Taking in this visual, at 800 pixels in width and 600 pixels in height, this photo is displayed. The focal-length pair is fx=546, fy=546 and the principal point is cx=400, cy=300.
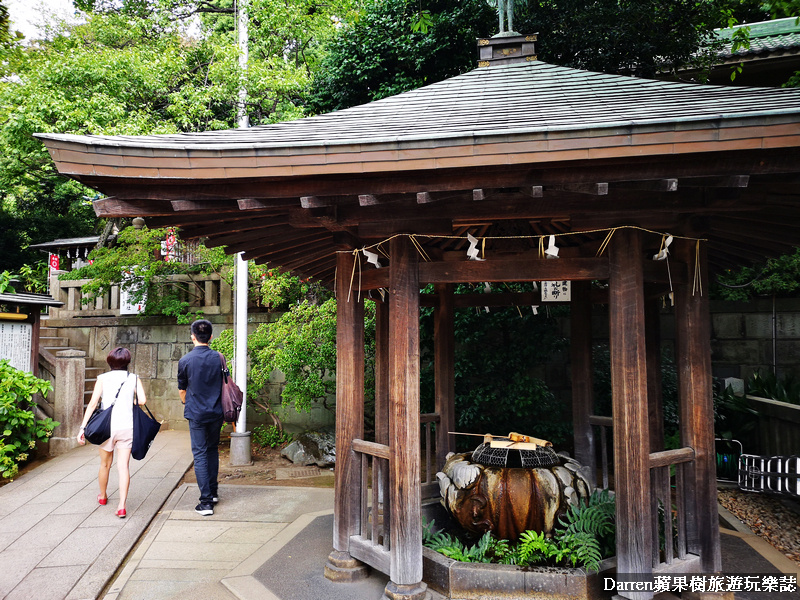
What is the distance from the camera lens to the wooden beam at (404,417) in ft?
13.1

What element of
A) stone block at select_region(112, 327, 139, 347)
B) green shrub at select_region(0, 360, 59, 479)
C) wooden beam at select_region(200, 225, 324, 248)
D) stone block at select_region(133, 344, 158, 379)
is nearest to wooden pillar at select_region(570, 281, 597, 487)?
wooden beam at select_region(200, 225, 324, 248)

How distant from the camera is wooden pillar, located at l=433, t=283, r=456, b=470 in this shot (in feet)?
20.3

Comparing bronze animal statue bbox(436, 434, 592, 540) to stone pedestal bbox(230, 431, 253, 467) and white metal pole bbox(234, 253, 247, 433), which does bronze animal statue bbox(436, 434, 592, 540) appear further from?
stone pedestal bbox(230, 431, 253, 467)

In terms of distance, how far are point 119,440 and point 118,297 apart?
26.8ft

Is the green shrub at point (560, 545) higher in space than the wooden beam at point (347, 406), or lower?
lower

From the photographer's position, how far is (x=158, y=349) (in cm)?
1186

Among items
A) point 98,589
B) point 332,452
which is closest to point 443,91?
point 98,589

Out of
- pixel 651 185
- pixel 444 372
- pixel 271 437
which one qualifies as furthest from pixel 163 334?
pixel 651 185

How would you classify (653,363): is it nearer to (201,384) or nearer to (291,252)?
(291,252)

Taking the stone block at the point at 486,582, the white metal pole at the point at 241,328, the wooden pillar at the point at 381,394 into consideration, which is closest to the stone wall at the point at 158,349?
the white metal pole at the point at 241,328

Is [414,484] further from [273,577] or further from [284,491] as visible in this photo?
[284,491]

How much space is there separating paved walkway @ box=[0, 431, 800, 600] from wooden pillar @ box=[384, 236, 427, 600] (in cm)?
33

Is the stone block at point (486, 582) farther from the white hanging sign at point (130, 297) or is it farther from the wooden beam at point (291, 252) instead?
Answer: the white hanging sign at point (130, 297)

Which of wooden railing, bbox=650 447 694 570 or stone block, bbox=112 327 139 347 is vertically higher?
stone block, bbox=112 327 139 347
